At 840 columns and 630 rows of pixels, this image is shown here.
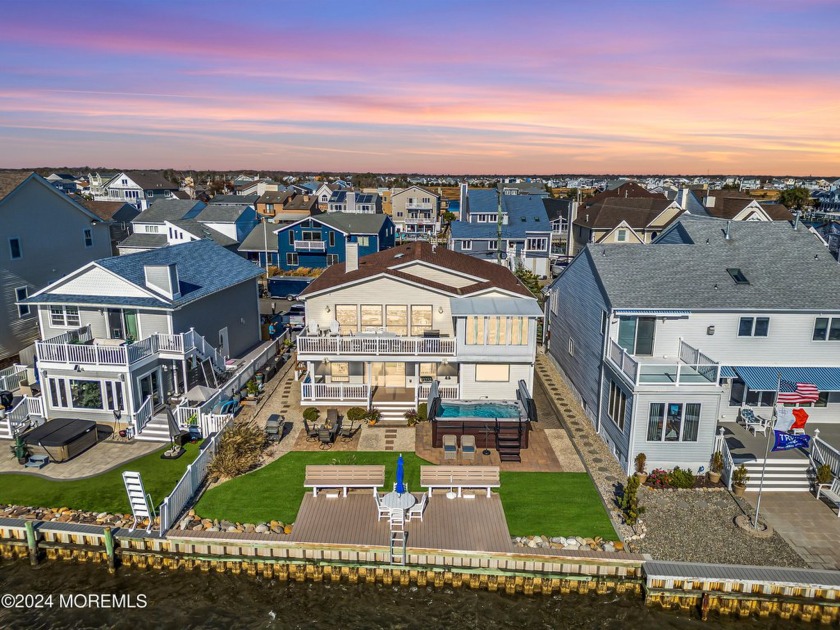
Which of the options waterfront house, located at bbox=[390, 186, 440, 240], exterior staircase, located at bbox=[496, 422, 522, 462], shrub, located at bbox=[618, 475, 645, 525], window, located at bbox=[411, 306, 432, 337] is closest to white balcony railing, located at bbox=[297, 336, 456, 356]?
window, located at bbox=[411, 306, 432, 337]

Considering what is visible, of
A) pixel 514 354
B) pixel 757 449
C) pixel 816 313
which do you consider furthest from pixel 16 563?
pixel 816 313

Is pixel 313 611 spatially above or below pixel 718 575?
below

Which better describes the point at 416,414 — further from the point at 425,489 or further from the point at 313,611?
the point at 313,611

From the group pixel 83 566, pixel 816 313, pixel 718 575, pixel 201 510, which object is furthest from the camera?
pixel 816 313

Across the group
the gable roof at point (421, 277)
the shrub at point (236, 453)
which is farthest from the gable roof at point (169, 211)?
the shrub at point (236, 453)

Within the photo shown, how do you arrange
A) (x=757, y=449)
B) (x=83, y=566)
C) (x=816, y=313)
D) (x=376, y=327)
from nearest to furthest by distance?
1. (x=83, y=566)
2. (x=757, y=449)
3. (x=816, y=313)
4. (x=376, y=327)

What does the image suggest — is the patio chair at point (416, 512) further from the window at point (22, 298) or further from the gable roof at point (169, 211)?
the gable roof at point (169, 211)

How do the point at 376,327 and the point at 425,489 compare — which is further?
the point at 376,327
